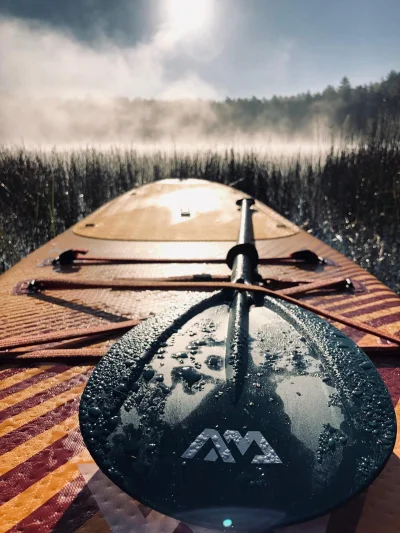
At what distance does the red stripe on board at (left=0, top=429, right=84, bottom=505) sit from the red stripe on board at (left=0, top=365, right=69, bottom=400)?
0.67 ft

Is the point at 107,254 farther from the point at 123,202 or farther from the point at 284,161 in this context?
the point at 284,161

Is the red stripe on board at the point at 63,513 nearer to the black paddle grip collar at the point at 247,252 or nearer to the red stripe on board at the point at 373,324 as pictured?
the red stripe on board at the point at 373,324

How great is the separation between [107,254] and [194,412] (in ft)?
4.56

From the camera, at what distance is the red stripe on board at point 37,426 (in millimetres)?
781

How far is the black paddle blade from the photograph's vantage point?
1.90 ft

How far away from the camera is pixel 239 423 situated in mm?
691

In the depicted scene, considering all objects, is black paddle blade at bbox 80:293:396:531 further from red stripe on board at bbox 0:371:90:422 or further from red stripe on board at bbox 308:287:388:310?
red stripe on board at bbox 308:287:388:310

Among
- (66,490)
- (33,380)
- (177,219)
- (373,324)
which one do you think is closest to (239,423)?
(66,490)

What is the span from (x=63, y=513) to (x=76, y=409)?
0.24m

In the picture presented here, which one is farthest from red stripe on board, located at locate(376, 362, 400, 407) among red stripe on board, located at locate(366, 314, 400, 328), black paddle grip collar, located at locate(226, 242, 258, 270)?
black paddle grip collar, located at locate(226, 242, 258, 270)

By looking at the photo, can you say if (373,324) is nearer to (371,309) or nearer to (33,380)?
(371,309)

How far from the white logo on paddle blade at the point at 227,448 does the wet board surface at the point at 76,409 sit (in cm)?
9

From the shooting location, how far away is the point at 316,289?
1523mm

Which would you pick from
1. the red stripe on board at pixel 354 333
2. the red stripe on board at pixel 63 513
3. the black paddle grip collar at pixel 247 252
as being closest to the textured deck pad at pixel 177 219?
the black paddle grip collar at pixel 247 252
